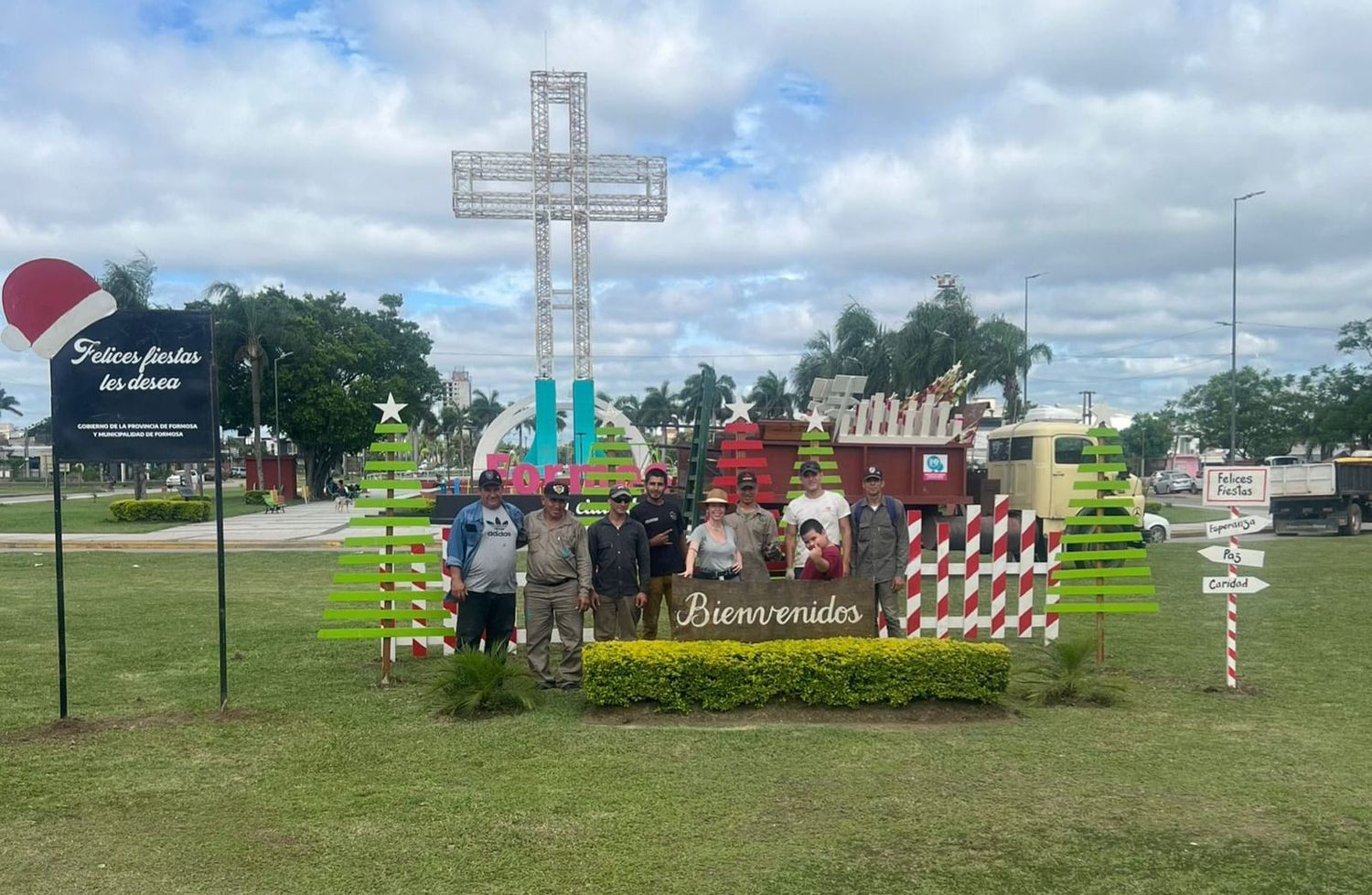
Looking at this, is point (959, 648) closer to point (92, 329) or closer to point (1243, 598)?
point (92, 329)

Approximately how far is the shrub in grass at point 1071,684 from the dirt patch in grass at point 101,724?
566cm

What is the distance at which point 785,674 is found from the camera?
693 centimetres

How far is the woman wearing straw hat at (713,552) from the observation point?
7547 mm

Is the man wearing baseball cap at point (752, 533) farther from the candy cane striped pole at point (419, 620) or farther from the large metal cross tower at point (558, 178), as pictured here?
the large metal cross tower at point (558, 178)

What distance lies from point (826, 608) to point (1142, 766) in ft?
7.50

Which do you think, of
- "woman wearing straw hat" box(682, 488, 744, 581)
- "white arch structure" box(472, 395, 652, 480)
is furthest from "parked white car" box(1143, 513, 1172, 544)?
"woman wearing straw hat" box(682, 488, 744, 581)

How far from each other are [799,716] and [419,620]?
133 inches

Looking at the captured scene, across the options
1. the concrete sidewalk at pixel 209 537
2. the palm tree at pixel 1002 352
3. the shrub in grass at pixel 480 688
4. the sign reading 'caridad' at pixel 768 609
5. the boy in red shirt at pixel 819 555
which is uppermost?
the palm tree at pixel 1002 352

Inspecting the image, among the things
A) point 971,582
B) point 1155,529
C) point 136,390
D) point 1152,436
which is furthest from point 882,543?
point 1152,436

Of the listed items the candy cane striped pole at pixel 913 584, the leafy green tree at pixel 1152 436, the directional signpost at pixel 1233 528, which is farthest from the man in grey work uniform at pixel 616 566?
the leafy green tree at pixel 1152 436

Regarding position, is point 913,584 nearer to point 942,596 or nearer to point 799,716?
point 942,596

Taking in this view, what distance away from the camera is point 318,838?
480cm

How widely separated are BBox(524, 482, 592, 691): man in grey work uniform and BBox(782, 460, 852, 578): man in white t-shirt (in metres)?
1.69

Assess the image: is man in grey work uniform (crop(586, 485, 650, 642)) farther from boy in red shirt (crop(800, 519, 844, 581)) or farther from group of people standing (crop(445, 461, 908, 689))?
boy in red shirt (crop(800, 519, 844, 581))
